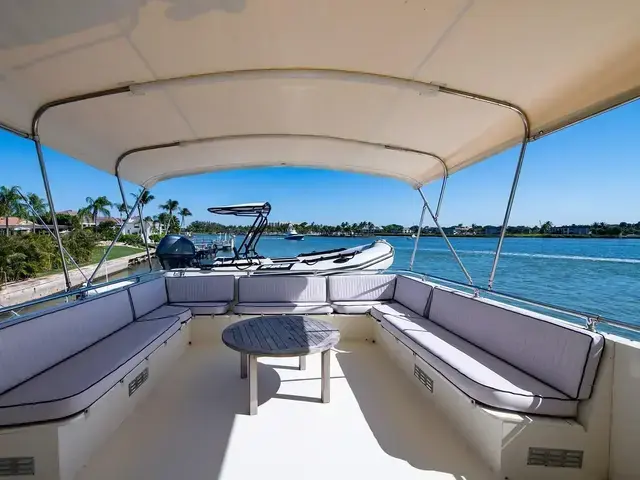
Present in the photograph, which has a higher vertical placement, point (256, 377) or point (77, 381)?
point (77, 381)

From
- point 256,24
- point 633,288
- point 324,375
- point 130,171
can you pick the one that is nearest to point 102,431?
point 324,375

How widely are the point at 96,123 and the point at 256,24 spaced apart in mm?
1626

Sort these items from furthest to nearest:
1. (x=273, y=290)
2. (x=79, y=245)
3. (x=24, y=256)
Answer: (x=79, y=245) < (x=24, y=256) < (x=273, y=290)

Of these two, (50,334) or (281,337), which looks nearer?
(50,334)

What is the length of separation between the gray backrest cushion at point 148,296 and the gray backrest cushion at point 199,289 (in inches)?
4.0

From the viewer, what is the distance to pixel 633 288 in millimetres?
12312

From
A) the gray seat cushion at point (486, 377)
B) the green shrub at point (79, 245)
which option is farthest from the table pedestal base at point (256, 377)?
the green shrub at point (79, 245)

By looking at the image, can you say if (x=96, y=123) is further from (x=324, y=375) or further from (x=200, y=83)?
(x=324, y=375)

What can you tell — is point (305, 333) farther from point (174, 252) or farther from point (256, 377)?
point (174, 252)

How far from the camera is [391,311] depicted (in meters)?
3.40

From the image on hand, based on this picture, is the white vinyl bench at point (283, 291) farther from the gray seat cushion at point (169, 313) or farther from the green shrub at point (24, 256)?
the green shrub at point (24, 256)

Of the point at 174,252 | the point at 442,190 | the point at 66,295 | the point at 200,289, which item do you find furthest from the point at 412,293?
the point at 174,252

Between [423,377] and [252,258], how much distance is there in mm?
4490

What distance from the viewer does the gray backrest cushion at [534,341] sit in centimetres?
159
